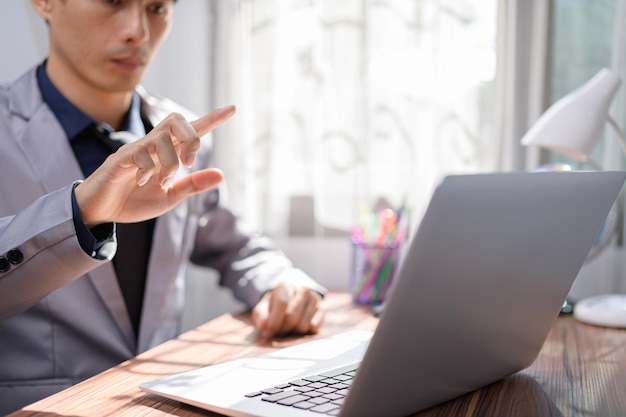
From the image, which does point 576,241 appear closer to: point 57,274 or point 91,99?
point 57,274

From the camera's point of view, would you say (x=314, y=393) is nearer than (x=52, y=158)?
Yes

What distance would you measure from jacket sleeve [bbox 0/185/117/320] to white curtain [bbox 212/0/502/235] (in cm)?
85

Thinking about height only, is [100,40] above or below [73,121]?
above

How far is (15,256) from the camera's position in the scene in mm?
925

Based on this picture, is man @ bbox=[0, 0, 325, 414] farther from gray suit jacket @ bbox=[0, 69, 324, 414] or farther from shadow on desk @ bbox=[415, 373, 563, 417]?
shadow on desk @ bbox=[415, 373, 563, 417]

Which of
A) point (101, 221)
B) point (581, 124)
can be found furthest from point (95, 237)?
point (581, 124)

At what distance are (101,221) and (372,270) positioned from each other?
2.13 feet

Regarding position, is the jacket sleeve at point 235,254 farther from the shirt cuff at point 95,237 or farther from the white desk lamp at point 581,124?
the white desk lamp at point 581,124

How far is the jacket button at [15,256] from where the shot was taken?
92 centimetres

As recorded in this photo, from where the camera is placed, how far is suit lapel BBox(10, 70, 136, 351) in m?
1.16

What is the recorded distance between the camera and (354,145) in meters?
1.71

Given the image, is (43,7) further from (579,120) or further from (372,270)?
(579,120)

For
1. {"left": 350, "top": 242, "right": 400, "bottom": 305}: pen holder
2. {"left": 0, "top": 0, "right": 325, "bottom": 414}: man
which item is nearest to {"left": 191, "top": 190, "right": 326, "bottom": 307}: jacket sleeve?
{"left": 0, "top": 0, "right": 325, "bottom": 414}: man

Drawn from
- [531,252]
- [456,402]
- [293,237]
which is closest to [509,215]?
[531,252]
